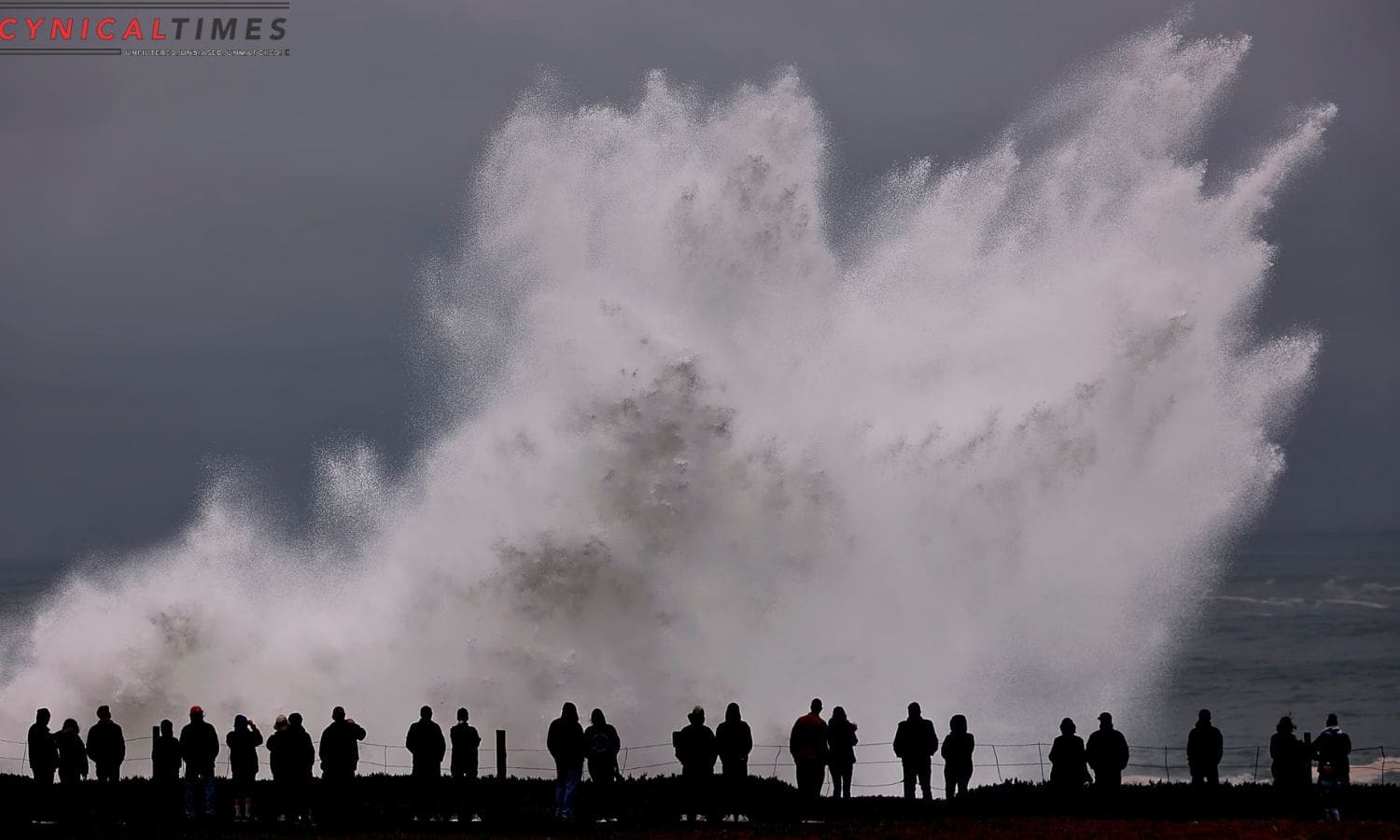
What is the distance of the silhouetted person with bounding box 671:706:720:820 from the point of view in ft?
71.0

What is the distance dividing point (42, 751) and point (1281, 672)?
70.5 m

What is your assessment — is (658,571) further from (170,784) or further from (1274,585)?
(1274,585)

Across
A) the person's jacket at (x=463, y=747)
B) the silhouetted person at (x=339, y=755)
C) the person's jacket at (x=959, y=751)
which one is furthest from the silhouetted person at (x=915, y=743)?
the silhouetted person at (x=339, y=755)

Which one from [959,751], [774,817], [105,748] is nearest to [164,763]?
[105,748]

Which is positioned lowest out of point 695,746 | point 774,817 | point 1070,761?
point 774,817

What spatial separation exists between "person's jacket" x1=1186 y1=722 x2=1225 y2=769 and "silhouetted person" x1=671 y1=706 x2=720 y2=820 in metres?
6.72

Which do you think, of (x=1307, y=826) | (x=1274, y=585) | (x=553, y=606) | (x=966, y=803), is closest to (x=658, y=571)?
(x=553, y=606)

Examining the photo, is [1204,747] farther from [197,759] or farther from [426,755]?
[197,759]

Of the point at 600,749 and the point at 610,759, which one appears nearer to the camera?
the point at 600,749

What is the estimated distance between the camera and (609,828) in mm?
21609

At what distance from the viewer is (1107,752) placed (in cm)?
2139

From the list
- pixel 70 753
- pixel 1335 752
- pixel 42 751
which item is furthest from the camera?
pixel 42 751

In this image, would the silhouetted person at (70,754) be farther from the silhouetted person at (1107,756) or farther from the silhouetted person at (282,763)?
the silhouetted person at (1107,756)

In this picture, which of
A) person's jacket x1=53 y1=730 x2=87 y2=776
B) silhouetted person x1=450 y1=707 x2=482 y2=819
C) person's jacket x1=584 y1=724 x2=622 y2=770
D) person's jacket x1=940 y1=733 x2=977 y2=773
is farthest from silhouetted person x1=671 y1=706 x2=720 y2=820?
person's jacket x1=53 y1=730 x2=87 y2=776
